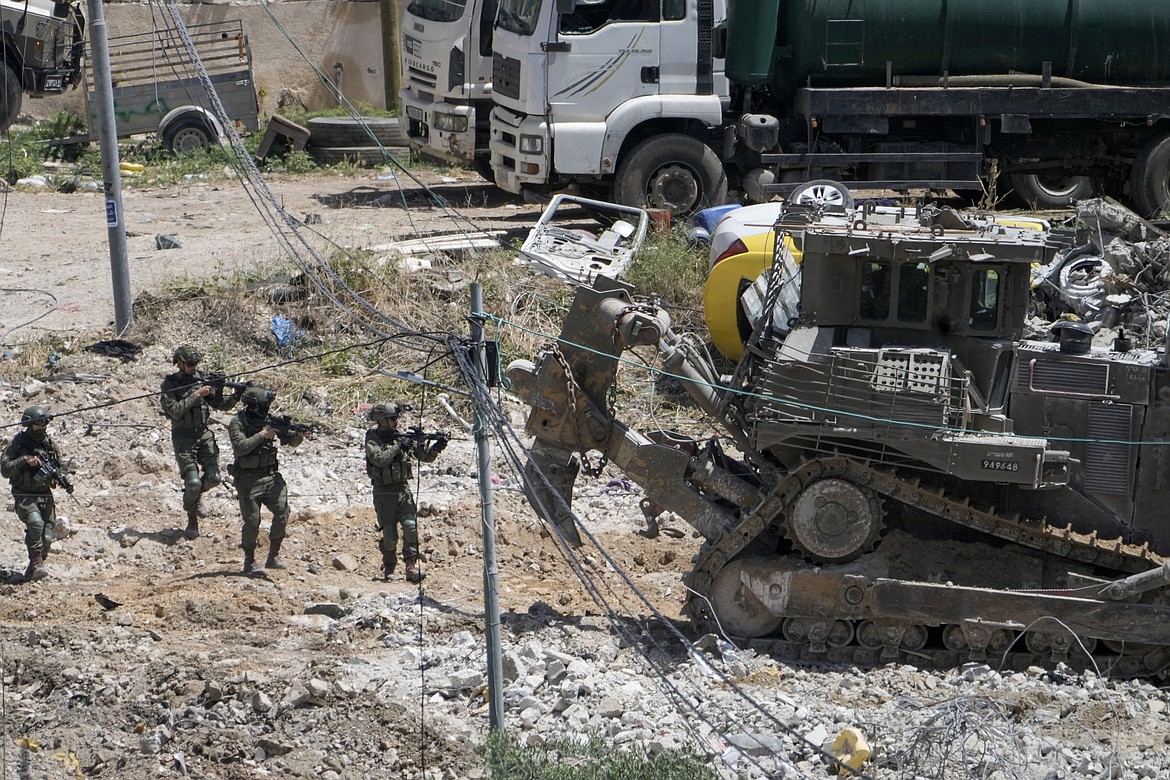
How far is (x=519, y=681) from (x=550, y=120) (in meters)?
9.40

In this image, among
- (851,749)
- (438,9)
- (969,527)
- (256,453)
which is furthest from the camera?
(438,9)

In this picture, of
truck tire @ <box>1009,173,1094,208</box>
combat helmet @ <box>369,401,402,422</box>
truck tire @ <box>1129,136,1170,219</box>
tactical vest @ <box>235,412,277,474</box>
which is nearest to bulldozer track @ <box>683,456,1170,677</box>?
combat helmet @ <box>369,401,402,422</box>

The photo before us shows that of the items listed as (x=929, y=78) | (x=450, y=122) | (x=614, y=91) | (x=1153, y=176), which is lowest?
(x=1153, y=176)

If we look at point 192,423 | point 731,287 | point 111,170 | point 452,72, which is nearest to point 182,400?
point 192,423

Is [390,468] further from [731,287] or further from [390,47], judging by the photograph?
[390,47]

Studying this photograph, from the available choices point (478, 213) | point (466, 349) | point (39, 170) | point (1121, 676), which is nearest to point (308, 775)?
point (466, 349)

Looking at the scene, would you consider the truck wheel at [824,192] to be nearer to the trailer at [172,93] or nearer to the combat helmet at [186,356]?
the combat helmet at [186,356]

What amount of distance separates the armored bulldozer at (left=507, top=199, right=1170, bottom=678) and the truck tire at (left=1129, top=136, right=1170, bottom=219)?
370 inches

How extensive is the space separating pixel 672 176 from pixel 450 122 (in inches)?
125

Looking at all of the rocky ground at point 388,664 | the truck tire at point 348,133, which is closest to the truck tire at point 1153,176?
the rocky ground at point 388,664

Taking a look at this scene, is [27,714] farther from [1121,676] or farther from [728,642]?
[1121,676]

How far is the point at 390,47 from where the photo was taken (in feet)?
83.7

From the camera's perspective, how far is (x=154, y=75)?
22.6 meters

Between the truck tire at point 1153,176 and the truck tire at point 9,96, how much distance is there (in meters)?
15.7
